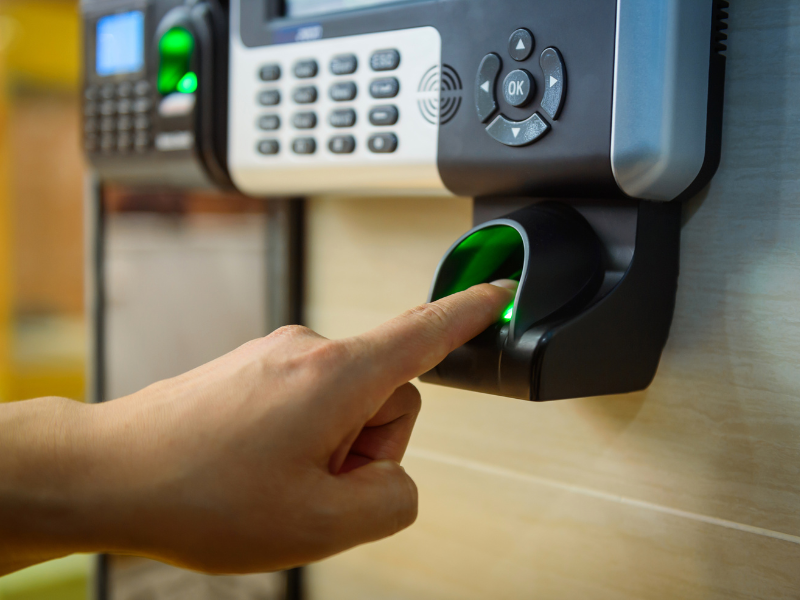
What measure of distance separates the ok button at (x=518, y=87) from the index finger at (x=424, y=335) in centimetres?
10

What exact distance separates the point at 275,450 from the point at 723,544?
0.27 m

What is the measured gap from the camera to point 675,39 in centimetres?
29

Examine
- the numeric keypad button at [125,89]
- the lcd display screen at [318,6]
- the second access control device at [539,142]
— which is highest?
the lcd display screen at [318,6]

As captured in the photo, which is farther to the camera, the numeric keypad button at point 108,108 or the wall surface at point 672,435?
the numeric keypad button at point 108,108

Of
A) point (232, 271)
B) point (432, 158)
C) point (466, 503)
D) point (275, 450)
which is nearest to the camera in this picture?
point (275, 450)

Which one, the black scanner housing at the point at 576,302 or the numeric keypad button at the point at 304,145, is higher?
the numeric keypad button at the point at 304,145

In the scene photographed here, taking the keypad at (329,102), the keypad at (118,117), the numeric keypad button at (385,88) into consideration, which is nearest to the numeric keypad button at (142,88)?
the keypad at (118,117)

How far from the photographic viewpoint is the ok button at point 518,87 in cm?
32

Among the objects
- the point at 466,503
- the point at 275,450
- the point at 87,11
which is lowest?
the point at 466,503

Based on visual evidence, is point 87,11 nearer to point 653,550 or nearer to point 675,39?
point 675,39

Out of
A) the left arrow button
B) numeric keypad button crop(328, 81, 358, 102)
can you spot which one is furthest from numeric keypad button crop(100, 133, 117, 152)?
the left arrow button

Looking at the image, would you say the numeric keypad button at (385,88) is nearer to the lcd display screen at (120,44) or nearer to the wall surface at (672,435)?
the wall surface at (672,435)

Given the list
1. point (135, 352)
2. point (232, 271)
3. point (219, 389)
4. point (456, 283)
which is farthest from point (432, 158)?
point (135, 352)

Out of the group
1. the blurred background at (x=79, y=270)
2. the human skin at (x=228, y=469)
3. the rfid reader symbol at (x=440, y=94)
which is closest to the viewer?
the human skin at (x=228, y=469)
